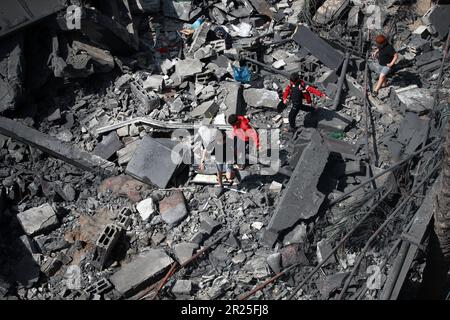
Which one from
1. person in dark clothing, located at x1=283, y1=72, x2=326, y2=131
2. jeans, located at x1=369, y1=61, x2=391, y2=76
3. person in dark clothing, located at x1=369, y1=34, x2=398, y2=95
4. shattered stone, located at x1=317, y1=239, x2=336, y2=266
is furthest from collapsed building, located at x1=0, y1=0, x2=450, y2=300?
person in dark clothing, located at x1=283, y1=72, x2=326, y2=131

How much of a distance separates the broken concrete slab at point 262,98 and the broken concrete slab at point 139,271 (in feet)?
13.6

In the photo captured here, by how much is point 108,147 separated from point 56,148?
107 cm

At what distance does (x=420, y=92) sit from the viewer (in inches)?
424

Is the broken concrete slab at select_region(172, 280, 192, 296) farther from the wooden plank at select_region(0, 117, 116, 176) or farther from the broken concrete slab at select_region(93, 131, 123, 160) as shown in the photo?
the broken concrete slab at select_region(93, 131, 123, 160)

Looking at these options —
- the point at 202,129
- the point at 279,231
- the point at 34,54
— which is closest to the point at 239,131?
the point at 202,129

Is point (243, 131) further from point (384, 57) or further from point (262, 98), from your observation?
point (384, 57)

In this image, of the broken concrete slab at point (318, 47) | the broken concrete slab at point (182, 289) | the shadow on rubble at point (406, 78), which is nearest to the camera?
the broken concrete slab at point (182, 289)

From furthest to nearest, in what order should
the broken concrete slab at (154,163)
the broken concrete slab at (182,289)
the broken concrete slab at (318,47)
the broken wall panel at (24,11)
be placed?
the broken concrete slab at (318,47), the broken wall panel at (24,11), the broken concrete slab at (154,163), the broken concrete slab at (182,289)

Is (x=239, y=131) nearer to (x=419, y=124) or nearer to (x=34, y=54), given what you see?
(x=419, y=124)


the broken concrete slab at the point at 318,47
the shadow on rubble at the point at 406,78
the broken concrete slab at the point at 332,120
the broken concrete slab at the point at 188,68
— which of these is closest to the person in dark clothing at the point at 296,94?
the broken concrete slab at the point at 332,120

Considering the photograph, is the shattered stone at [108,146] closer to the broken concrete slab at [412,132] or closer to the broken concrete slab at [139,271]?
the broken concrete slab at [139,271]

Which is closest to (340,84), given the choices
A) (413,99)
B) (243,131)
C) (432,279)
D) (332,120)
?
(332,120)

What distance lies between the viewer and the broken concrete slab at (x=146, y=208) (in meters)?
9.07

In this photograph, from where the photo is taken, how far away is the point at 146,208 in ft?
30.0
